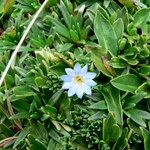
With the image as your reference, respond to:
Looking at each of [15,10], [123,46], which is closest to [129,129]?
[123,46]

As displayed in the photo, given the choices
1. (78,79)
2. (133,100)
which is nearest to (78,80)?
(78,79)

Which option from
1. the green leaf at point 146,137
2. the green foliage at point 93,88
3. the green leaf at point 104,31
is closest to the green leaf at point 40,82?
the green foliage at point 93,88

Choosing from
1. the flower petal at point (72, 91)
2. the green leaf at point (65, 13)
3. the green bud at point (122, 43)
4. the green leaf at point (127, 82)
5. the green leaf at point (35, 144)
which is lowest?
the green leaf at point (35, 144)

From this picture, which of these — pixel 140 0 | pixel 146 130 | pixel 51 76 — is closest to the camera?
pixel 146 130

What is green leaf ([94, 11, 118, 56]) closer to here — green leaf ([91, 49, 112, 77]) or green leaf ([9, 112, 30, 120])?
green leaf ([91, 49, 112, 77])

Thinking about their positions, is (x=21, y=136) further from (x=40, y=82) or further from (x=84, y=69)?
(x=84, y=69)

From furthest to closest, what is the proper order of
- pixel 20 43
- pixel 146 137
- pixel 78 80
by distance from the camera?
1. pixel 20 43
2. pixel 78 80
3. pixel 146 137

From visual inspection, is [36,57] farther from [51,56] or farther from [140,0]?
[140,0]

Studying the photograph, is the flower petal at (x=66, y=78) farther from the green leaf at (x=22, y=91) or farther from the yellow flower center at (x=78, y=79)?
the green leaf at (x=22, y=91)
